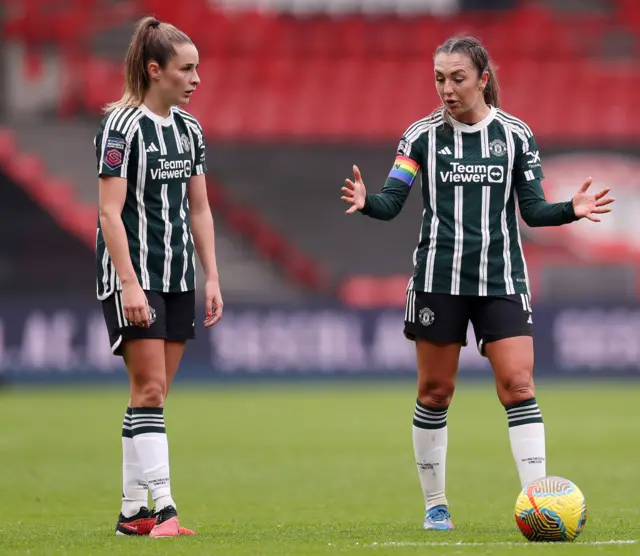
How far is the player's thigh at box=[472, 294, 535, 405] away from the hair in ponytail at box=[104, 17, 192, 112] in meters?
1.67

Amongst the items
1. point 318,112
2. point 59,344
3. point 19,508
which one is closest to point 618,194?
point 318,112

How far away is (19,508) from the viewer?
23.5ft

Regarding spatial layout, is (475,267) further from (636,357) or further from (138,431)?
(636,357)

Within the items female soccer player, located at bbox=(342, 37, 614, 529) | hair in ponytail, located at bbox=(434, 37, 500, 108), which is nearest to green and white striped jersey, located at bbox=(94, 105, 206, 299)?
female soccer player, located at bbox=(342, 37, 614, 529)

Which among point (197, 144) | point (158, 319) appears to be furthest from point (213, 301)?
point (197, 144)

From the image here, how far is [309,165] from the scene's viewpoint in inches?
851

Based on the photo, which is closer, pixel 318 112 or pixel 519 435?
pixel 519 435

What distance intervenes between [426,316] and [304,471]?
3.45 m

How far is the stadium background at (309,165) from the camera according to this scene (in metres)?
17.9

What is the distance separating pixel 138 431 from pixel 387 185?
1.48 m

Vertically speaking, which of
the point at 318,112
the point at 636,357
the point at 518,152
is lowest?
the point at 636,357

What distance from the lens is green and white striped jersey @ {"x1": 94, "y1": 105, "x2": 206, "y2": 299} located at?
19.0ft

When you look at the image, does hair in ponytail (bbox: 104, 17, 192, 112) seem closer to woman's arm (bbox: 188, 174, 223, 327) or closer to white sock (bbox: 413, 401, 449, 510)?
woman's arm (bbox: 188, 174, 223, 327)

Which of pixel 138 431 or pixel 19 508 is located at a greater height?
pixel 138 431
